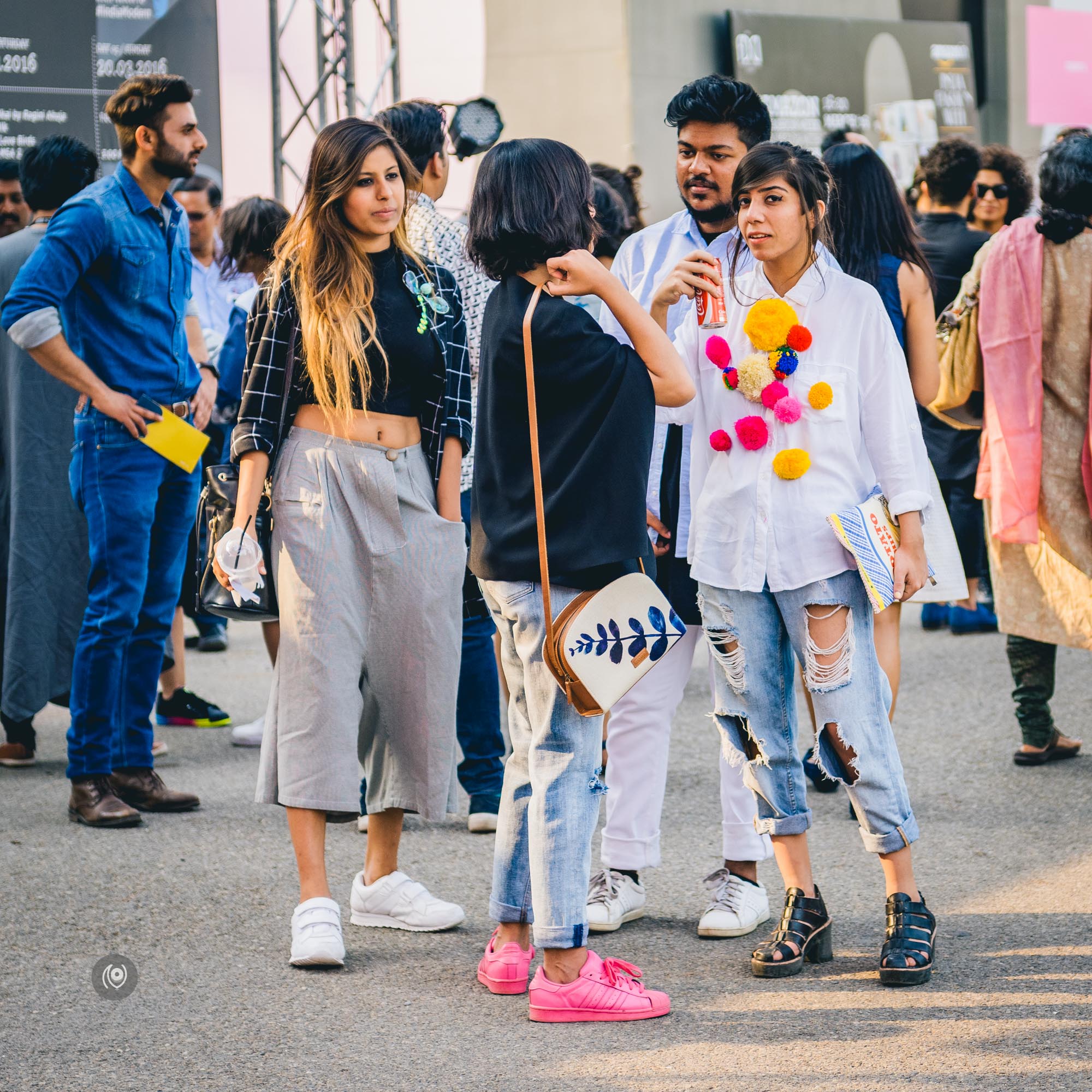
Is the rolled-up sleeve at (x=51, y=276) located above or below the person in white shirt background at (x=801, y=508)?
above

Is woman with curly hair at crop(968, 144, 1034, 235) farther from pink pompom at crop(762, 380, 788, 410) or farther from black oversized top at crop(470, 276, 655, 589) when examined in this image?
black oversized top at crop(470, 276, 655, 589)

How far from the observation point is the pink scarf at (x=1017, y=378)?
468 cm

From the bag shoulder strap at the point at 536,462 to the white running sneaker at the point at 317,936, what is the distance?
1.02 metres

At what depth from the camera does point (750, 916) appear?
355 centimetres

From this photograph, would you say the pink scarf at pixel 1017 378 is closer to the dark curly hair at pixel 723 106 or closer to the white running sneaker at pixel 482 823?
the dark curly hair at pixel 723 106

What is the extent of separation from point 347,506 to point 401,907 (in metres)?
1.04

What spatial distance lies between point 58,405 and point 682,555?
115 inches

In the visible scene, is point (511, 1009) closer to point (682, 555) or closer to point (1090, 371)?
point (682, 555)

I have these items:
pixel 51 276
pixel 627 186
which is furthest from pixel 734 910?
pixel 627 186

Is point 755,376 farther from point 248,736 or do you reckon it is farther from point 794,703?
point 248,736

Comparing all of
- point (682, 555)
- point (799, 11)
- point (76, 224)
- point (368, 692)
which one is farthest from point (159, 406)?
point (799, 11)

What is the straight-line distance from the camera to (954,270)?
21.9ft

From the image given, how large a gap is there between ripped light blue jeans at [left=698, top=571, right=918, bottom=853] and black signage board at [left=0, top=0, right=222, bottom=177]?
7.42 meters

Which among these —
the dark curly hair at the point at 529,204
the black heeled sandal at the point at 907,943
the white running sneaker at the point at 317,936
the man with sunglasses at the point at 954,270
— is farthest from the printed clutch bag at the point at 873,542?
the man with sunglasses at the point at 954,270
